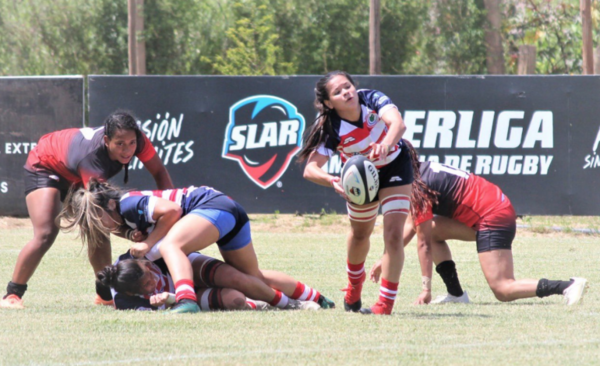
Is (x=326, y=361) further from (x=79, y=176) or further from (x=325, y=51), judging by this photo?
(x=325, y=51)

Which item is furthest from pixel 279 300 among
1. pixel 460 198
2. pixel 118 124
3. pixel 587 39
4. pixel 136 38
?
pixel 136 38

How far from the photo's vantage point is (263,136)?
1352cm

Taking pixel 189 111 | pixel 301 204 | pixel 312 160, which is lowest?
pixel 301 204

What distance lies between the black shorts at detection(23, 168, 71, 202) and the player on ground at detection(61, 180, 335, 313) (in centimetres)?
53

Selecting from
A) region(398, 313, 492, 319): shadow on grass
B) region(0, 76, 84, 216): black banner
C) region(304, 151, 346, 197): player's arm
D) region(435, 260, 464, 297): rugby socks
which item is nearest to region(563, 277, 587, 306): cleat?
region(398, 313, 492, 319): shadow on grass

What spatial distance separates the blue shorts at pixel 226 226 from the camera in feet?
20.0

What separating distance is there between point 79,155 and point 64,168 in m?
0.24

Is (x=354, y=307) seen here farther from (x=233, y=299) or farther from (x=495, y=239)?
(x=495, y=239)

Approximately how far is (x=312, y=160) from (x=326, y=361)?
203 cm

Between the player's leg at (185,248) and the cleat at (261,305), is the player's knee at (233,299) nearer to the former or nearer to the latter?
the cleat at (261,305)

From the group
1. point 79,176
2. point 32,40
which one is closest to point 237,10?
point 32,40

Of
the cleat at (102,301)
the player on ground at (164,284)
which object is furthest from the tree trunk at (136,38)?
the player on ground at (164,284)

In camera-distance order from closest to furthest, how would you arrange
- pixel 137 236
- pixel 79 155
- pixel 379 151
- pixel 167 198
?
pixel 379 151 → pixel 137 236 → pixel 167 198 → pixel 79 155

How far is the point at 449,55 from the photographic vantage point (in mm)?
25219
